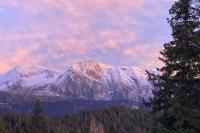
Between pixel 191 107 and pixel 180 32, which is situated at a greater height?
Answer: pixel 180 32

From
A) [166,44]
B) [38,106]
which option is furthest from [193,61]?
[38,106]

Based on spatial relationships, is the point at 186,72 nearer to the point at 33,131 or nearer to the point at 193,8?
the point at 193,8

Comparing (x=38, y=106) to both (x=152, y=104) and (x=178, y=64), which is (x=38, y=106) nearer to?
(x=152, y=104)

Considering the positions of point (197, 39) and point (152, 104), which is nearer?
point (197, 39)

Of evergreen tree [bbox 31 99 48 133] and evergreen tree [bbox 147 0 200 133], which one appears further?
Result: evergreen tree [bbox 31 99 48 133]

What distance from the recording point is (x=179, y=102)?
2483 cm

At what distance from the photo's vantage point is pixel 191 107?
24609 mm

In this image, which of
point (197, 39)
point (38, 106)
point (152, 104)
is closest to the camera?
point (197, 39)

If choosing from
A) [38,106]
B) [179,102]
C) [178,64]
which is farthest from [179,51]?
[38,106]

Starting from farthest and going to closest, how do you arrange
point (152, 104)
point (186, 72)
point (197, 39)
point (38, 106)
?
point (38, 106)
point (152, 104)
point (186, 72)
point (197, 39)

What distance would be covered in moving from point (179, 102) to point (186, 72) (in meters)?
2.03

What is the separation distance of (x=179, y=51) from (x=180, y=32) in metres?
1.12

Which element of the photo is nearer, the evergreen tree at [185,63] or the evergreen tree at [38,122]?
the evergreen tree at [185,63]

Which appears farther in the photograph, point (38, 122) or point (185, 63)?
point (38, 122)
